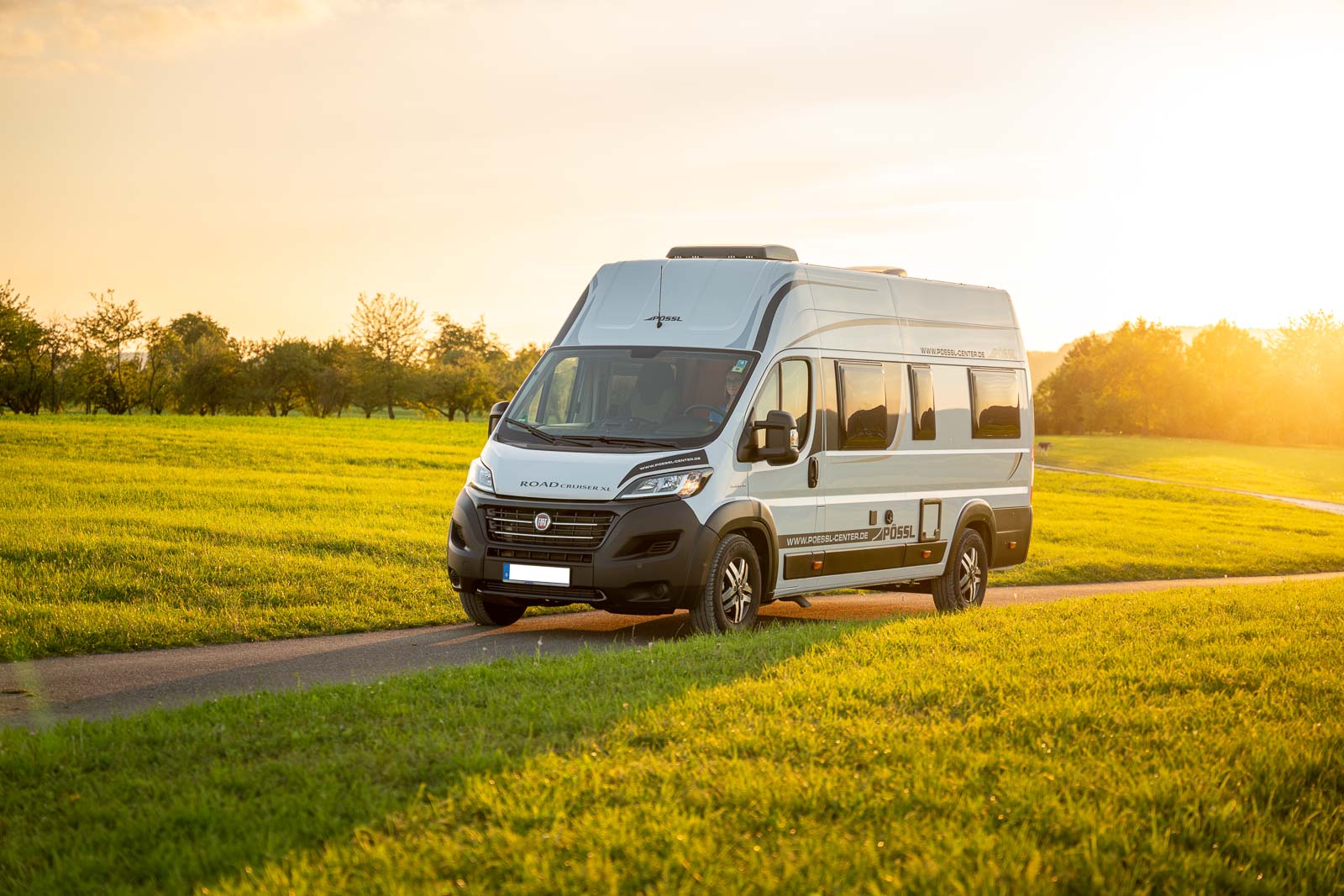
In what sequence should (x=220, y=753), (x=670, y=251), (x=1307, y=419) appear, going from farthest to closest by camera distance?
(x=1307, y=419) < (x=670, y=251) < (x=220, y=753)

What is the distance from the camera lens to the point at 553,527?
1080cm

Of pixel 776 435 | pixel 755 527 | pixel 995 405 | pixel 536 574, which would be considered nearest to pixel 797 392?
pixel 776 435

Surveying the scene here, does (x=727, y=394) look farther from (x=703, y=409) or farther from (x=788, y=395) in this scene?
(x=788, y=395)

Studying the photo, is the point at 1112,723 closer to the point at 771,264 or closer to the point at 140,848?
the point at 140,848

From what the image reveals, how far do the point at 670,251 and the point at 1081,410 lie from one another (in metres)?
101

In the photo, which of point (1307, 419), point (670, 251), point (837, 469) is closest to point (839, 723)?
point (837, 469)

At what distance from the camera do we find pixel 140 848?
17.1 feet

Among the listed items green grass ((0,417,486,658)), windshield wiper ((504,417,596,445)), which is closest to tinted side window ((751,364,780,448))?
windshield wiper ((504,417,596,445))

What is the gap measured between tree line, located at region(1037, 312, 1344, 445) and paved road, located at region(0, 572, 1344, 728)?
94846mm

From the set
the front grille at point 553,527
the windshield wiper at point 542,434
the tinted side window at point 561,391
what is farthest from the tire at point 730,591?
the tinted side window at point 561,391

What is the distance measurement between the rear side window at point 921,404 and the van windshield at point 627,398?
2.65 m

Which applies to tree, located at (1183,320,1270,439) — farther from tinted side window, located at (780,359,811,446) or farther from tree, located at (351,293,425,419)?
tinted side window, located at (780,359,811,446)

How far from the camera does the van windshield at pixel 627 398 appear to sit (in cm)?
1112

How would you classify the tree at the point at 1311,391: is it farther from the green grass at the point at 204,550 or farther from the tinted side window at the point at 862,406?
the tinted side window at the point at 862,406
